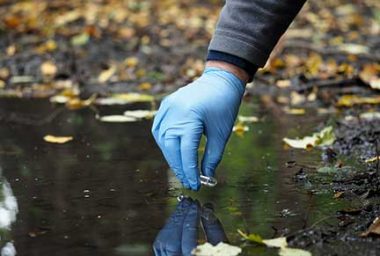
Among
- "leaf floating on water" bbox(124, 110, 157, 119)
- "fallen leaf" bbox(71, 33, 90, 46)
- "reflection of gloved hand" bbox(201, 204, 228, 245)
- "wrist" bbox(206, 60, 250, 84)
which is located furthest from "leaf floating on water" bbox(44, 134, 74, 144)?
"fallen leaf" bbox(71, 33, 90, 46)

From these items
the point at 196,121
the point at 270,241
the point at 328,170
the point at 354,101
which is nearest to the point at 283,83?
the point at 354,101

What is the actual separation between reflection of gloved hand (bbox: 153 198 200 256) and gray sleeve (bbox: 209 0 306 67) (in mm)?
412

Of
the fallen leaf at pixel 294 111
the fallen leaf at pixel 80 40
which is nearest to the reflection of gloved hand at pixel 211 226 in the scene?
the fallen leaf at pixel 294 111

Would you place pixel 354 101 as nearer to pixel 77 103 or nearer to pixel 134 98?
pixel 134 98

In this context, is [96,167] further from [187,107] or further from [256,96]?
[256,96]

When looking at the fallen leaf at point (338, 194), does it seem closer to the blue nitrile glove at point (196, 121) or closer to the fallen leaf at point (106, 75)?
the blue nitrile glove at point (196, 121)

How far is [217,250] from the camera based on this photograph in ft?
5.65

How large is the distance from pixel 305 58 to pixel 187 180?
3.07 metres

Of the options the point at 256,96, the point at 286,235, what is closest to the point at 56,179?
the point at 286,235

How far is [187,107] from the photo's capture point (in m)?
2.12

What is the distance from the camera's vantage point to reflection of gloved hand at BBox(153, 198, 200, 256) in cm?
177

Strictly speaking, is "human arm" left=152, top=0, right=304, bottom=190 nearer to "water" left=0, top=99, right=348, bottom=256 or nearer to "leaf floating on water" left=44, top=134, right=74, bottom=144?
"water" left=0, top=99, right=348, bottom=256

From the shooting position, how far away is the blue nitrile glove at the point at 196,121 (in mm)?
2117

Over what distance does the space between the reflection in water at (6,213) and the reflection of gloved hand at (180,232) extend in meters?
0.31
